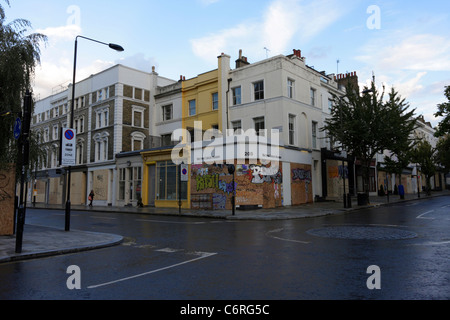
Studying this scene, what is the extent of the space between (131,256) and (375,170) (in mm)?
39794

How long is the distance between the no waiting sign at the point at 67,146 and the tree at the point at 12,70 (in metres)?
2.29

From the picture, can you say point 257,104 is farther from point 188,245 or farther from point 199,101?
point 188,245

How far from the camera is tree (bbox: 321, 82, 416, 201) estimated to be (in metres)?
25.0

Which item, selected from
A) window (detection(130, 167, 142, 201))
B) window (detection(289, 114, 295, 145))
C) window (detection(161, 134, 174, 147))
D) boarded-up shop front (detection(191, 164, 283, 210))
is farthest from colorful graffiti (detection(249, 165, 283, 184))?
window (detection(161, 134, 174, 147))

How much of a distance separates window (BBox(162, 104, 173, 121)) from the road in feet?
86.1

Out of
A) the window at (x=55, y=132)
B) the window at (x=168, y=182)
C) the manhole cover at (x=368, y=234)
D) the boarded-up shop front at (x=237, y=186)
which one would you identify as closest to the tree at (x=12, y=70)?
the manhole cover at (x=368, y=234)

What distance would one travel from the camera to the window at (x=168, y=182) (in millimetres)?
27377


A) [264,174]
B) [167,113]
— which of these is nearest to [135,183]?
[167,113]

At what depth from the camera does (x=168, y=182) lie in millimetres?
28453


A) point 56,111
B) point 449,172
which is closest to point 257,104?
point 56,111

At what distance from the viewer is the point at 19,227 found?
27.3ft

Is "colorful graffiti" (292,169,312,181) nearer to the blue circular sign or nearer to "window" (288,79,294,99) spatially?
"window" (288,79,294,99)

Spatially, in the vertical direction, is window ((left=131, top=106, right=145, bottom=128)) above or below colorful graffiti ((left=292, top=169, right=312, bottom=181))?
above

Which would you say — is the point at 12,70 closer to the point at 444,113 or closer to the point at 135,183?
the point at 135,183
